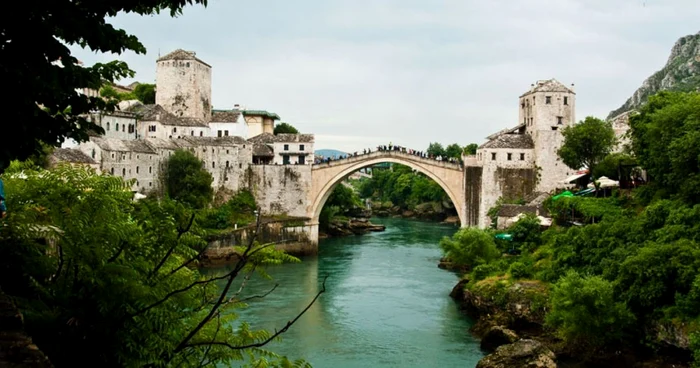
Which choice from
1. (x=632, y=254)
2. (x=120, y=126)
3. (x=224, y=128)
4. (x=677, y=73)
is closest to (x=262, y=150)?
(x=224, y=128)

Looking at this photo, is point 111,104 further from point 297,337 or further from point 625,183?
point 625,183

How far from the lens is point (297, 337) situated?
25141mm

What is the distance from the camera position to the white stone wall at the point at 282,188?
168 ft

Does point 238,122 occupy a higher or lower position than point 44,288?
higher

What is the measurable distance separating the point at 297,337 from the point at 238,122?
35402 millimetres

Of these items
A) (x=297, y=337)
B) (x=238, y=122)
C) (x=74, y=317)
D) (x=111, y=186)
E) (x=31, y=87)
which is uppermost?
(x=238, y=122)

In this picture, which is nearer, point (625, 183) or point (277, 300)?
point (277, 300)

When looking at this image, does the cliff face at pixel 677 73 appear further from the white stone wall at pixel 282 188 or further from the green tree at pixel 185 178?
the green tree at pixel 185 178

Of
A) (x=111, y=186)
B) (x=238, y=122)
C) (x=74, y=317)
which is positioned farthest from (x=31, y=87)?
(x=238, y=122)

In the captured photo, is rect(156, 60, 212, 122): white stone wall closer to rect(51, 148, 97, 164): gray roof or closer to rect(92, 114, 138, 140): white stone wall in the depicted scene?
rect(92, 114, 138, 140): white stone wall

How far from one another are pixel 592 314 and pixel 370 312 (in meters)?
10.0

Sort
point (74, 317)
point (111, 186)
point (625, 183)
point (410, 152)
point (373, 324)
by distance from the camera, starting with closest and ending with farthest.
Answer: point (74, 317)
point (111, 186)
point (373, 324)
point (625, 183)
point (410, 152)

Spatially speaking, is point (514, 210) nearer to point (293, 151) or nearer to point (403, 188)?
point (293, 151)

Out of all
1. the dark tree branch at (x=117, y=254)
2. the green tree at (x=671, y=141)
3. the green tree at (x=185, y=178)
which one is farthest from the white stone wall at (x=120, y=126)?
the dark tree branch at (x=117, y=254)
